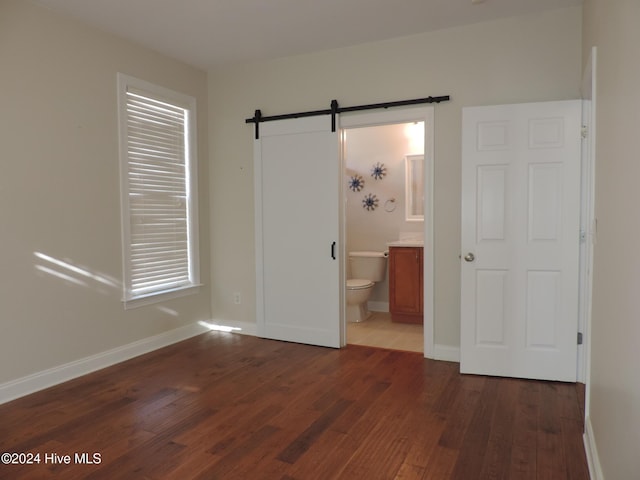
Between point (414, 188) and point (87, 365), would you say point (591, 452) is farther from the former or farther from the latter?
point (414, 188)

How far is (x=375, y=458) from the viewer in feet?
7.68

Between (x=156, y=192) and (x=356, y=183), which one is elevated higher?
(x=356, y=183)

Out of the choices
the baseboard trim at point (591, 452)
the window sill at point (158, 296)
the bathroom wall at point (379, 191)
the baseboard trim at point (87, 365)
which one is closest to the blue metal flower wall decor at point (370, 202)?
the bathroom wall at point (379, 191)

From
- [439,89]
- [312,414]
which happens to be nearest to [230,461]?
[312,414]

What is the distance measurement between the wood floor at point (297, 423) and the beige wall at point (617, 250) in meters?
0.50

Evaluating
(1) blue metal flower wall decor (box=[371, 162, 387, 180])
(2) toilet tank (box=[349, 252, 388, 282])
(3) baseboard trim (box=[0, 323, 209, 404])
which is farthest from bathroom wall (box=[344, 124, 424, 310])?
(3) baseboard trim (box=[0, 323, 209, 404])

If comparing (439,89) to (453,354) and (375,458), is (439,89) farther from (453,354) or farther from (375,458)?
(375,458)

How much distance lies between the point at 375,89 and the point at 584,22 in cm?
162

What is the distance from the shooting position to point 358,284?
210 inches

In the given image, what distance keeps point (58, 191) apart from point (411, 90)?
2918 mm

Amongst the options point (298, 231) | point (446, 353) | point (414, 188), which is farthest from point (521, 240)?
point (414, 188)

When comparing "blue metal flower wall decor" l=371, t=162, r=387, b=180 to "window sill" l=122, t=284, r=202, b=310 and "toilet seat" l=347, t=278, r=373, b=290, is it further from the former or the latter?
"window sill" l=122, t=284, r=202, b=310

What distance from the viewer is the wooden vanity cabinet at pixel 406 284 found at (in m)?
5.13

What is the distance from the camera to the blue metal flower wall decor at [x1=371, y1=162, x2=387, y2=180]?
586 centimetres
